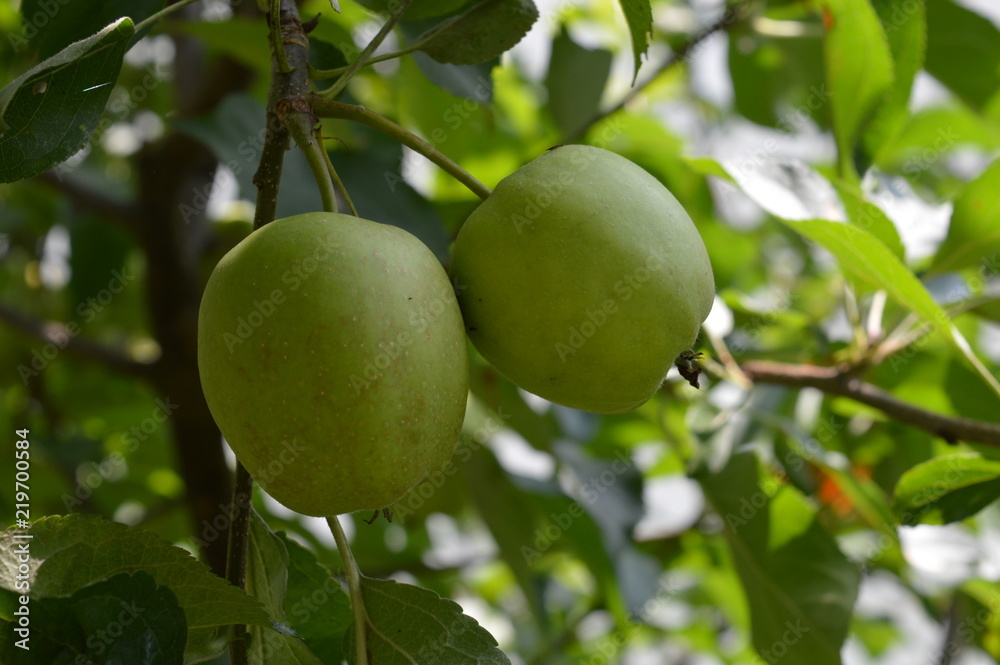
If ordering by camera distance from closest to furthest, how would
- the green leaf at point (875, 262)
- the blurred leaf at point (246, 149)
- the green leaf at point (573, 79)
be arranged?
1. the green leaf at point (875, 262)
2. the blurred leaf at point (246, 149)
3. the green leaf at point (573, 79)

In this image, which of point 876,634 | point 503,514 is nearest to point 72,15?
point 503,514

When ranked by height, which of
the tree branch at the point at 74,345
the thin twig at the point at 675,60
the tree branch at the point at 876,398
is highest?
the thin twig at the point at 675,60

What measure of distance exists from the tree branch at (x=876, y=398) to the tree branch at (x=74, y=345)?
3.77 ft

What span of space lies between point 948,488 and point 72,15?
1.14 meters

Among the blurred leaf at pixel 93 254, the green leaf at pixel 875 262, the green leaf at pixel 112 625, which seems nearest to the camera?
the green leaf at pixel 112 625

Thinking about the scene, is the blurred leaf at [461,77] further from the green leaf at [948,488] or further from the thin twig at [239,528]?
the green leaf at [948,488]

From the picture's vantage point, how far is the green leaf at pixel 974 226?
128 cm

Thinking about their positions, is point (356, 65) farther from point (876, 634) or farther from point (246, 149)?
point (876, 634)

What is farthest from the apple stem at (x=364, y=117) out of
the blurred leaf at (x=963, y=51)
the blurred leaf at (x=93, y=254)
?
the blurred leaf at (x=93, y=254)

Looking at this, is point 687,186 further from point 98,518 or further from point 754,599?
point 98,518

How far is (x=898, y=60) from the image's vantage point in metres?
1.39

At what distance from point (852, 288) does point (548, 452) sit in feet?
1.94

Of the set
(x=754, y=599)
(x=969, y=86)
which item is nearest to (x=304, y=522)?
(x=754, y=599)

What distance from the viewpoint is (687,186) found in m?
1.91
